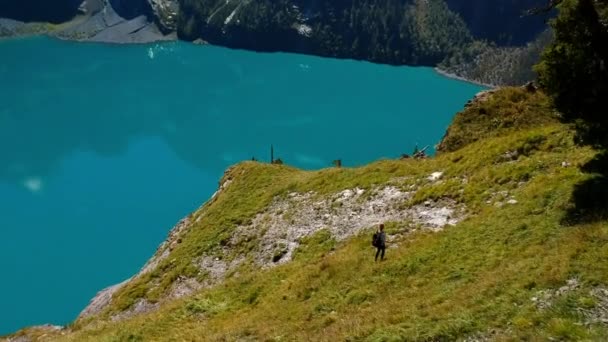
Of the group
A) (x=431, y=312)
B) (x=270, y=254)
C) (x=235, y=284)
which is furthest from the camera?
(x=270, y=254)

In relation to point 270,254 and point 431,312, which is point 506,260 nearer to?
point 431,312

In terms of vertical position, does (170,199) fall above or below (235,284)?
below

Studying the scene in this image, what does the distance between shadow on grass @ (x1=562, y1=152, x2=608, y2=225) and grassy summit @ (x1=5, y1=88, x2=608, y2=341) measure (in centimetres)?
44

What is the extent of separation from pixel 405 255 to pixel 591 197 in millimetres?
6880

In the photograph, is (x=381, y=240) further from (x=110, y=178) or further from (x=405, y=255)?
(x=110, y=178)

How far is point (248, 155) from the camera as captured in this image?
536 feet

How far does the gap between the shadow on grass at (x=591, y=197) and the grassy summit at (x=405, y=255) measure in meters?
0.44

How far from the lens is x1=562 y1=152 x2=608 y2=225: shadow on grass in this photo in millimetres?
19391

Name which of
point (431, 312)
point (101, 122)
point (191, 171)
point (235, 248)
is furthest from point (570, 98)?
point (101, 122)

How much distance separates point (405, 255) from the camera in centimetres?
2327

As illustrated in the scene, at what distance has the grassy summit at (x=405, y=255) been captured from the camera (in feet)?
52.2

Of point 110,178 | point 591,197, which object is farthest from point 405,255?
point 110,178

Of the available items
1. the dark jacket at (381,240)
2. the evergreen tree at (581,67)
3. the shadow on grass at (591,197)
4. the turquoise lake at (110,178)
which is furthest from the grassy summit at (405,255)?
the turquoise lake at (110,178)

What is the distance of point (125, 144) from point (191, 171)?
33251mm
